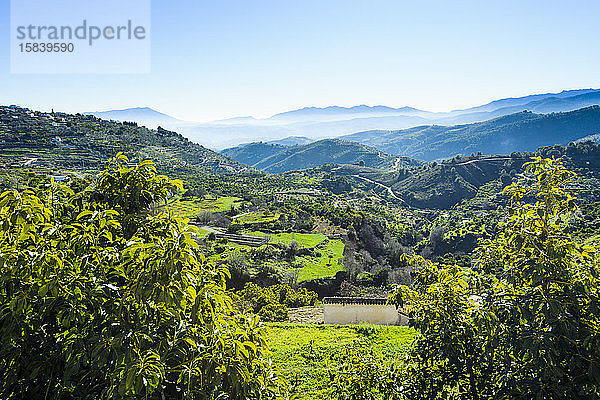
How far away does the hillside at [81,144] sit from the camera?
214 ft

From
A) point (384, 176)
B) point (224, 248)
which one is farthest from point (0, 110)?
point (384, 176)

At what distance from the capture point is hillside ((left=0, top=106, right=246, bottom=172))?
65.4 metres

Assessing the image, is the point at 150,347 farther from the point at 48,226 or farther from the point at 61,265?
the point at 48,226

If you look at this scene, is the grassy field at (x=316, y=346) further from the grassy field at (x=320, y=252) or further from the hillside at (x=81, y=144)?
the hillside at (x=81, y=144)

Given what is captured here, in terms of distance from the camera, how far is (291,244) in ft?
125

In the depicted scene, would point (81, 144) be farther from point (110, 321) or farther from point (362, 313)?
point (110, 321)

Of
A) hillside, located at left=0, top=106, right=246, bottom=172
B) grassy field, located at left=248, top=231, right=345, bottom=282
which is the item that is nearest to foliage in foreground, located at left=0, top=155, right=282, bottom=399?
grassy field, located at left=248, top=231, right=345, bottom=282

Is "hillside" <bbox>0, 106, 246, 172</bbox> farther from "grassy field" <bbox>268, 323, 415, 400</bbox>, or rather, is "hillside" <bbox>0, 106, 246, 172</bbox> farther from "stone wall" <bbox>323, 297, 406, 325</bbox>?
"grassy field" <bbox>268, 323, 415, 400</bbox>

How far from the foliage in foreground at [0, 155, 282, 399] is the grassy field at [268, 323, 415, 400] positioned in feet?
16.8

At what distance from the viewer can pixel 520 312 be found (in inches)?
94.1

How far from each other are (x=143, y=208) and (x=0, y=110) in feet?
376

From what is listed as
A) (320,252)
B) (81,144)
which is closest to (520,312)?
(320,252)

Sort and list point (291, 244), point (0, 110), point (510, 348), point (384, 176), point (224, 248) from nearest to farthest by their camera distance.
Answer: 1. point (510, 348)
2. point (224, 248)
3. point (291, 244)
4. point (0, 110)
5. point (384, 176)

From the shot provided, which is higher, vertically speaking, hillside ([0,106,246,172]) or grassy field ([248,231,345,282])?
hillside ([0,106,246,172])
